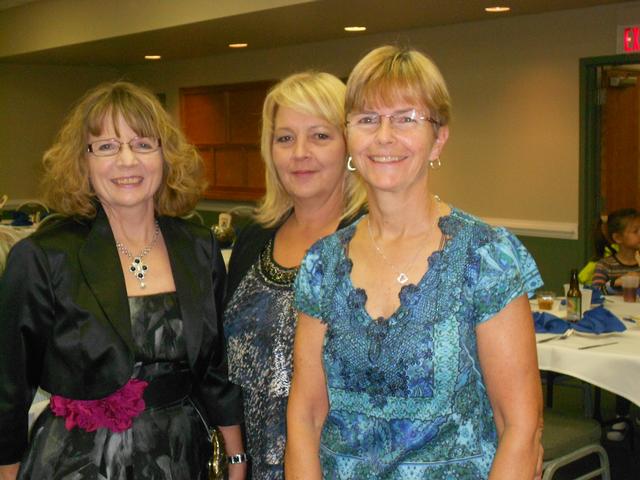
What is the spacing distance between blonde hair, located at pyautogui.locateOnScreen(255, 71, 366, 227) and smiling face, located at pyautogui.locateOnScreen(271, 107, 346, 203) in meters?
0.02

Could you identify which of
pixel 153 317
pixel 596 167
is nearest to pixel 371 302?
pixel 153 317

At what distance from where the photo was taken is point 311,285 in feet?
6.06

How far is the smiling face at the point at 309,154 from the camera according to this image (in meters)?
2.46

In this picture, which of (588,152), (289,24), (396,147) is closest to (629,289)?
(588,152)

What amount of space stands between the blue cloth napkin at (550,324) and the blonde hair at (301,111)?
1987 mm

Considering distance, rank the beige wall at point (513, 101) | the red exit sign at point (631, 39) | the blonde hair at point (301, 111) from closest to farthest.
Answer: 1. the blonde hair at point (301, 111)
2. the red exit sign at point (631, 39)
3. the beige wall at point (513, 101)

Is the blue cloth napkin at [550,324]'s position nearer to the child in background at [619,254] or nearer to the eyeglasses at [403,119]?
the child in background at [619,254]

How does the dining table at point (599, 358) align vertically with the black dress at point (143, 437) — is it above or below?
below

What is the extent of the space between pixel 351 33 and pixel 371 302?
805cm

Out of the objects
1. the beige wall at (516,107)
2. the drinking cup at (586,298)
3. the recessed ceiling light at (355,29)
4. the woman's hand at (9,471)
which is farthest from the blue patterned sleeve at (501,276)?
the recessed ceiling light at (355,29)

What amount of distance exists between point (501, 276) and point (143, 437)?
97 cm

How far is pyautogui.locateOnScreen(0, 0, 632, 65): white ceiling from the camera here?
24.3 feet

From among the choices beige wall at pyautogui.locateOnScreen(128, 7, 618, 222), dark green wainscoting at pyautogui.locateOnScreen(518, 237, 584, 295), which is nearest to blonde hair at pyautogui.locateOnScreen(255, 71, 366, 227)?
beige wall at pyautogui.locateOnScreen(128, 7, 618, 222)

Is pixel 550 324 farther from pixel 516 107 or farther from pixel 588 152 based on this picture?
pixel 516 107
